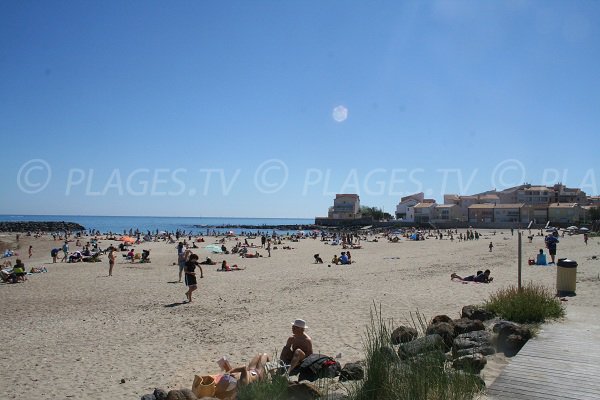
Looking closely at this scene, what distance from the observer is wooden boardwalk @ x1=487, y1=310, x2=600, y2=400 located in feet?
13.9

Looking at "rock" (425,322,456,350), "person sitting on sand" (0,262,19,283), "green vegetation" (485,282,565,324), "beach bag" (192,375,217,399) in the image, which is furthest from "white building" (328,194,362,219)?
"beach bag" (192,375,217,399)

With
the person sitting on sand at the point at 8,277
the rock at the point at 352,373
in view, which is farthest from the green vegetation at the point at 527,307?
the person sitting on sand at the point at 8,277

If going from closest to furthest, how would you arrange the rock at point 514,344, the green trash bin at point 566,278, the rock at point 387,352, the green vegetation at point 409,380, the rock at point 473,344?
the green vegetation at point 409,380 < the rock at point 387,352 < the rock at point 473,344 < the rock at point 514,344 < the green trash bin at point 566,278

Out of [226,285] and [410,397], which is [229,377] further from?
[226,285]

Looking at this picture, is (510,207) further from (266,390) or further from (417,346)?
(266,390)

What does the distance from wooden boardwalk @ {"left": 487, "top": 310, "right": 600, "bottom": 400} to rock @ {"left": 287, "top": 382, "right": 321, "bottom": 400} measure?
67.8 inches

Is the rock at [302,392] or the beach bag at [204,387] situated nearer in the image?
the rock at [302,392]

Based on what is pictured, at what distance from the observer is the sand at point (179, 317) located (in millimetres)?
6652

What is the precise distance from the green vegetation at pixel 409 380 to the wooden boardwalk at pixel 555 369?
0.41 metres

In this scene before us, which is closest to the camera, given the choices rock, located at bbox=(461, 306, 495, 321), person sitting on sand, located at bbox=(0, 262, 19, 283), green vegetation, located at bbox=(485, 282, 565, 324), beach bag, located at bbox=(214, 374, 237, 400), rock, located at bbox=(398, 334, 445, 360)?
beach bag, located at bbox=(214, 374, 237, 400)

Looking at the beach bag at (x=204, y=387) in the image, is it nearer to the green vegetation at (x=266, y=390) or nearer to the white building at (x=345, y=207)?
the green vegetation at (x=266, y=390)

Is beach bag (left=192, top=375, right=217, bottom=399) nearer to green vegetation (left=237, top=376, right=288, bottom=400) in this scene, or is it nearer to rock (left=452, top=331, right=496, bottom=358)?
green vegetation (left=237, top=376, right=288, bottom=400)

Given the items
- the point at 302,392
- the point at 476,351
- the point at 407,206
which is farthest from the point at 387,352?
the point at 407,206

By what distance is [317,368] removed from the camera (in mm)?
5832
